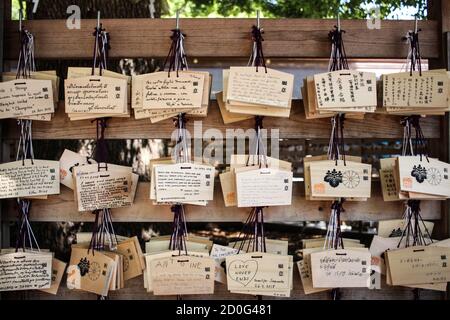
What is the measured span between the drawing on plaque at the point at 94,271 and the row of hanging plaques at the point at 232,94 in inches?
18.4

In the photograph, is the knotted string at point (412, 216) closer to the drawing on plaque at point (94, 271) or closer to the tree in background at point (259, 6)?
the tree in background at point (259, 6)

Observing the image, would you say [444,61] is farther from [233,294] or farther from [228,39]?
[233,294]

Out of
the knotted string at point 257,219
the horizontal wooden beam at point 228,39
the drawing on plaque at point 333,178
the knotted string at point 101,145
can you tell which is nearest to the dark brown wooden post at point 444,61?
the horizontal wooden beam at point 228,39

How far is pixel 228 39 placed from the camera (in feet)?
5.62

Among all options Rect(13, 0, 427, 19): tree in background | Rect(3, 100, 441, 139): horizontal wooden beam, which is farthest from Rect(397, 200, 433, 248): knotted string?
Rect(13, 0, 427, 19): tree in background

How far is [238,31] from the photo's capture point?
5.62ft

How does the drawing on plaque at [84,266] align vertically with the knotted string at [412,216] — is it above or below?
below

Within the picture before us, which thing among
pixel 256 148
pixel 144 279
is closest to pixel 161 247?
pixel 144 279

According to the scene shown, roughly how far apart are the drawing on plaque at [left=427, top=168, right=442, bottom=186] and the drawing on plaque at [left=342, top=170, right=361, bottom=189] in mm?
211

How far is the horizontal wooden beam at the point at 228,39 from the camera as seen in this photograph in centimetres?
171

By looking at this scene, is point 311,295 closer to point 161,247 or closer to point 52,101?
point 161,247

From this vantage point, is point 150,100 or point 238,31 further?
point 238,31

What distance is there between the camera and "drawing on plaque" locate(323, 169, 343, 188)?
63.9 inches
